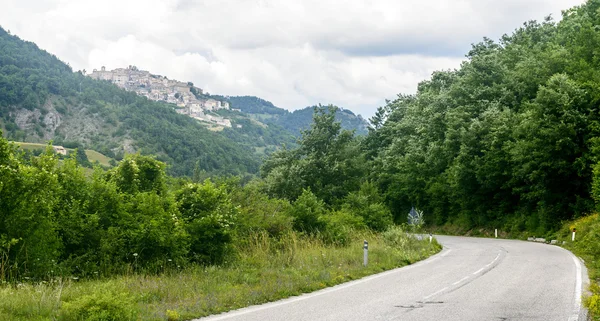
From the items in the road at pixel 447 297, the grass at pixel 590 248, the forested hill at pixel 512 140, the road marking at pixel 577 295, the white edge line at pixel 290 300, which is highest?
the forested hill at pixel 512 140

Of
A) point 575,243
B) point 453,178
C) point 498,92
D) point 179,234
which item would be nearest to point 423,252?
point 575,243

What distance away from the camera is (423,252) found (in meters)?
22.8

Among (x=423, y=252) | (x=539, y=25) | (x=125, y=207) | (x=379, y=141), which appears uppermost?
(x=539, y=25)

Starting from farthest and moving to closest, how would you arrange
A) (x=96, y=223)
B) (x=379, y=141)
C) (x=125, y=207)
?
1. (x=379, y=141)
2. (x=125, y=207)
3. (x=96, y=223)

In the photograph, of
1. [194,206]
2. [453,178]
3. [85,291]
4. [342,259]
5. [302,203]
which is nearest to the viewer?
[85,291]

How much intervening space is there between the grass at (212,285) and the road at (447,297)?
0.48 meters

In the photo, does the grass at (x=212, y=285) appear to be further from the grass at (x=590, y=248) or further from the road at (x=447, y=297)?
the grass at (x=590, y=248)

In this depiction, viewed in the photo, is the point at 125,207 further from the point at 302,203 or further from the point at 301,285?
the point at 302,203

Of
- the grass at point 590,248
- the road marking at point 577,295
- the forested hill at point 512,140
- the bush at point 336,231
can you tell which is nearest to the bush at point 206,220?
the bush at point 336,231

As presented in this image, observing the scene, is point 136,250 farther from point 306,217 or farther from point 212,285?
point 306,217

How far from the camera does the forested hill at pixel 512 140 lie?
33.6 meters

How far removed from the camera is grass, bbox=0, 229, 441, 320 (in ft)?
27.3

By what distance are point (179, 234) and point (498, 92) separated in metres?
40.9

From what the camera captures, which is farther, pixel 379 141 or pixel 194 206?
pixel 379 141
